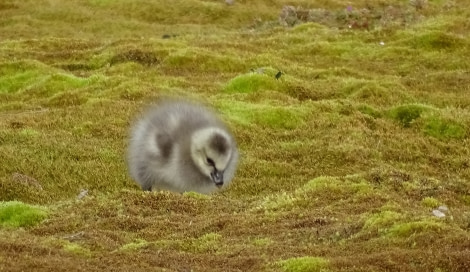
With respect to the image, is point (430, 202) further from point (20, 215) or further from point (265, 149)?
point (265, 149)

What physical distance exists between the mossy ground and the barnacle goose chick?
1.78 ft

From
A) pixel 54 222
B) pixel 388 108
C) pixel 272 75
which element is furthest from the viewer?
pixel 272 75

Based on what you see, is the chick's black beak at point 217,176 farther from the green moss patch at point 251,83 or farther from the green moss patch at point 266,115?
the green moss patch at point 251,83

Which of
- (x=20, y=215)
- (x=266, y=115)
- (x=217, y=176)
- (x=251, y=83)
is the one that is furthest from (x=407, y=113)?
(x=20, y=215)

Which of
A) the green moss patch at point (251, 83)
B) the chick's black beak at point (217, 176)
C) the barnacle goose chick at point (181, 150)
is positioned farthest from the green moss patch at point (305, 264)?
the green moss patch at point (251, 83)

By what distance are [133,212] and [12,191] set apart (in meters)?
4.78

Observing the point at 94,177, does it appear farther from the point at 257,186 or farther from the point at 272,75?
the point at 272,75

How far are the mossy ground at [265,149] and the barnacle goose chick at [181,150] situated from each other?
542 millimetres

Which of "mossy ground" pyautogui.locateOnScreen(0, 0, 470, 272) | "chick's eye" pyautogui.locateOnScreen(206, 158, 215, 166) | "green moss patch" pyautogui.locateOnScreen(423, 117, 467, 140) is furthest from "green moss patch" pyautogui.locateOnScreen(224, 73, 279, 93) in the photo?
"chick's eye" pyautogui.locateOnScreen(206, 158, 215, 166)

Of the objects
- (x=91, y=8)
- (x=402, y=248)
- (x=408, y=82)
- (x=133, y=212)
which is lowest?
(x=91, y=8)

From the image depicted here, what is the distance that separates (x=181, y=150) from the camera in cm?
1627

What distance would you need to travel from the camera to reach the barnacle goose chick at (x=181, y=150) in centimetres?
1557

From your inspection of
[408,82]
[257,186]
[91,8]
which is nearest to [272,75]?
[408,82]

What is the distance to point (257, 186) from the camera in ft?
65.8
